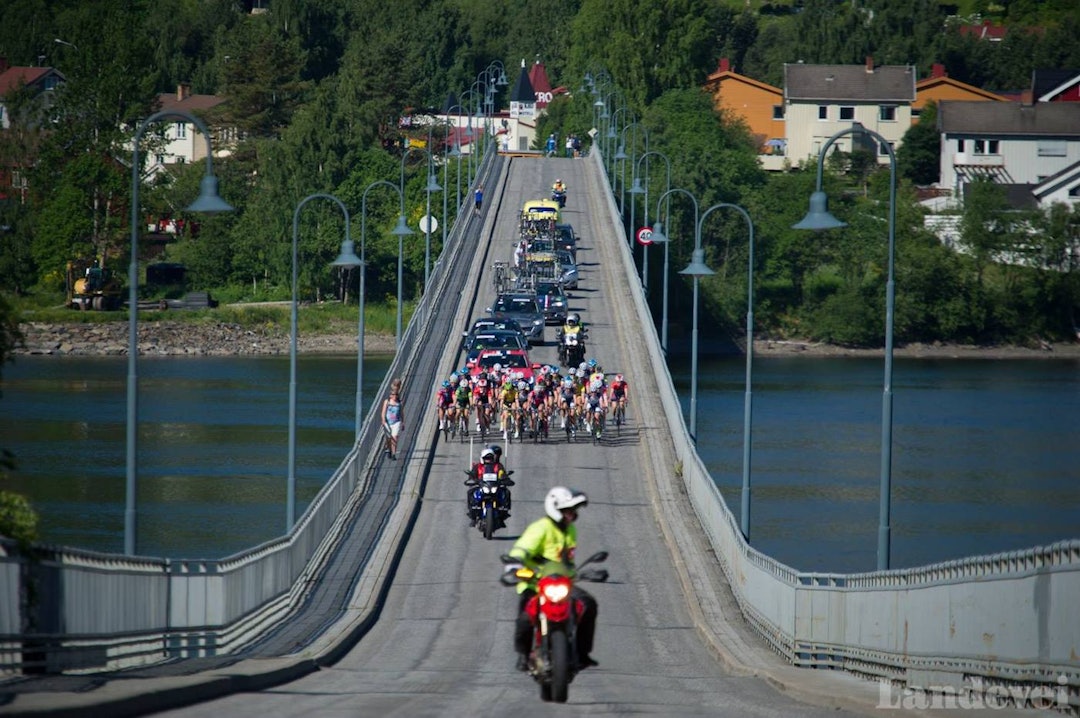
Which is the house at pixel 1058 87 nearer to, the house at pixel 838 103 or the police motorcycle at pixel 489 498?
the house at pixel 838 103

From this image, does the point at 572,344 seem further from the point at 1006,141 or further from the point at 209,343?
the point at 1006,141

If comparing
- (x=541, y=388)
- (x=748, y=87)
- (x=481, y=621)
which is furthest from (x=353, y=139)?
(x=481, y=621)

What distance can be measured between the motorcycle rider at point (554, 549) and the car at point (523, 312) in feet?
170

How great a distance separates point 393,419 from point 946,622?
93.0 feet

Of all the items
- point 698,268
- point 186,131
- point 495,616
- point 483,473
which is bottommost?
point 495,616

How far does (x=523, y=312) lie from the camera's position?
71.4 metres

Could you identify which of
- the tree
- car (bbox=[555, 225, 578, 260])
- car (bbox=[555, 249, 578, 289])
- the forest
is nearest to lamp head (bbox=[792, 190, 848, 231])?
car (bbox=[555, 249, 578, 289])

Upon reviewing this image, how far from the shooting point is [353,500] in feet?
142

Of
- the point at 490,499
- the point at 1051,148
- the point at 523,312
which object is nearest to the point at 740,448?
the point at 523,312

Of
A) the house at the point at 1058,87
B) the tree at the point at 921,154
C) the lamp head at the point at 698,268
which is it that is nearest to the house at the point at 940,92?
the house at the point at 1058,87

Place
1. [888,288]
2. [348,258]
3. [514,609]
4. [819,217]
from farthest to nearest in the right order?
[348,258], [514,609], [888,288], [819,217]

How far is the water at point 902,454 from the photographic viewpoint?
6262 centimetres

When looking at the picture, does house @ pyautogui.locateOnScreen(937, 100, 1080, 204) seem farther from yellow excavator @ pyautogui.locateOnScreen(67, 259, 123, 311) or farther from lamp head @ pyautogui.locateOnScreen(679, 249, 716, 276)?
lamp head @ pyautogui.locateOnScreen(679, 249, 716, 276)

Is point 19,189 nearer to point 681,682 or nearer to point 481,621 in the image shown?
point 481,621
